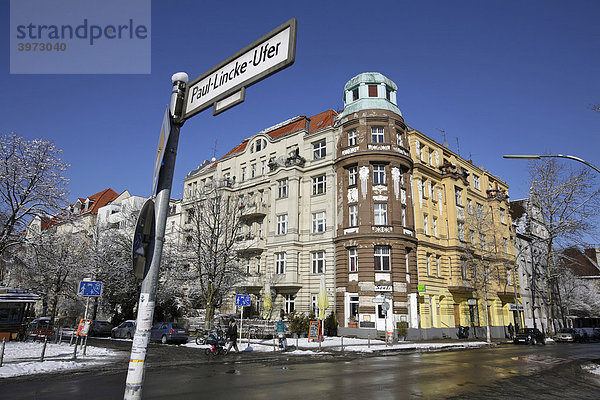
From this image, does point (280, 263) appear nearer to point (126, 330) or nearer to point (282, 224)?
point (282, 224)

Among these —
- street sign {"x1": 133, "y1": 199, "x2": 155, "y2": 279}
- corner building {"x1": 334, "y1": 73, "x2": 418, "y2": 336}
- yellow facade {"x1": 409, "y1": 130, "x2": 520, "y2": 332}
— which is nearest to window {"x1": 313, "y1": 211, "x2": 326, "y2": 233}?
corner building {"x1": 334, "y1": 73, "x2": 418, "y2": 336}

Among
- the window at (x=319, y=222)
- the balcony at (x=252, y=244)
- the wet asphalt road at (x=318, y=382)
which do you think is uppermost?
the window at (x=319, y=222)

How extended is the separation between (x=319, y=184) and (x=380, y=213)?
7393 mm

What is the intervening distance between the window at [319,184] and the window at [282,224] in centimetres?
401

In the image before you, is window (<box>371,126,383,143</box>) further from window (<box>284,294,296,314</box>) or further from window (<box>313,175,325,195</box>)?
window (<box>284,294,296,314</box>)

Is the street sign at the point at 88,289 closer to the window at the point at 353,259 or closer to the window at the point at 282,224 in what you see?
the window at the point at 353,259

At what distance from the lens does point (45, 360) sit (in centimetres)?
1670

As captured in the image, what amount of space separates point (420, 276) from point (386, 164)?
1061cm

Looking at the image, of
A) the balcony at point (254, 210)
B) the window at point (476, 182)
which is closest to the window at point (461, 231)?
the window at point (476, 182)

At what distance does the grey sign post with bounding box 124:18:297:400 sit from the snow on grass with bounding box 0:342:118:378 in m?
12.8

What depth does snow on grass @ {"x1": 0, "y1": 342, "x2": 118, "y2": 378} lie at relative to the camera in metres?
14.1

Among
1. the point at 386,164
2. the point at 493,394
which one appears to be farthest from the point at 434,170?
the point at 493,394

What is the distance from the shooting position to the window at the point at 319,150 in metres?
40.2

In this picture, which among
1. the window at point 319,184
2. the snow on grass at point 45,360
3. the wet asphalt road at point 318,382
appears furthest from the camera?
the window at point 319,184
